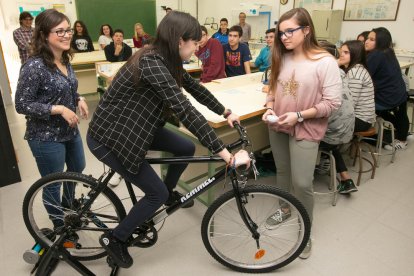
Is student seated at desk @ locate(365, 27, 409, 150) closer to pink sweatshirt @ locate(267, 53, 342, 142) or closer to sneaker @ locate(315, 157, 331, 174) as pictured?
sneaker @ locate(315, 157, 331, 174)

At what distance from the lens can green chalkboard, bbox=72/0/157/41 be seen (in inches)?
262

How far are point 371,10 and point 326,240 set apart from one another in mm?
4780

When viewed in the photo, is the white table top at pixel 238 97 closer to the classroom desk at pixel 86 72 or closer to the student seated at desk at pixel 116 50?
the student seated at desk at pixel 116 50

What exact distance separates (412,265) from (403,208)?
623 mm

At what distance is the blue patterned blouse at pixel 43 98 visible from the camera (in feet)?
4.60

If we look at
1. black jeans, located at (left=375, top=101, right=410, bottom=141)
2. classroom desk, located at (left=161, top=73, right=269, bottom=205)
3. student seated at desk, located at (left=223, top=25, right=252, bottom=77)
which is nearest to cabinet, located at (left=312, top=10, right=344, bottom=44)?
student seated at desk, located at (left=223, top=25, right=252, bottom=77)

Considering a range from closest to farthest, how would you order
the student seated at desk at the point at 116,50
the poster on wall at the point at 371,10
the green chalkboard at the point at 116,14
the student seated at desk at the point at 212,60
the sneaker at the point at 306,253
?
the sneaker at the point at 306,253
the student seated at desk at the point at 212,60
the student seated at desk at the point at 116,50
the poster on wall at the point at 371,10
the green chalkboard at the point at 116,14

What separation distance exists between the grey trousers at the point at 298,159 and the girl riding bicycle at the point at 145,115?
576mm

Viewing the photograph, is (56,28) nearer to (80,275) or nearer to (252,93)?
(80,275)

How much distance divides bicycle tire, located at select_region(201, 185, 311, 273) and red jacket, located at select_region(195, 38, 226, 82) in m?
1.81

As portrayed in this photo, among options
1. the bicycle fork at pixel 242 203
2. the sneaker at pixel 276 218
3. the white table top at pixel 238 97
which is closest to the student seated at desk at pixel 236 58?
the white table top at pixel 238 97

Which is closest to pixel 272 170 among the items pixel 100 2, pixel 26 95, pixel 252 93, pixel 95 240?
pixel 252 93

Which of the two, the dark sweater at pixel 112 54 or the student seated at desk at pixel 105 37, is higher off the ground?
the student seated at desk at pixel 105 37

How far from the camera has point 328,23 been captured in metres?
5.41
